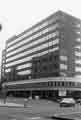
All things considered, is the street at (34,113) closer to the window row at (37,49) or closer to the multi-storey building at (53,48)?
the multi-storey building at (53,48)

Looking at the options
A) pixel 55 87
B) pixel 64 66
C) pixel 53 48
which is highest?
pixel 53 48

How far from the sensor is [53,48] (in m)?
77.9

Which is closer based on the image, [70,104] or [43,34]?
[70,104]

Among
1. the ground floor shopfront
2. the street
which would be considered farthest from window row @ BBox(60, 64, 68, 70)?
the street

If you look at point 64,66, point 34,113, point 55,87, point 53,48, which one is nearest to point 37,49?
point 53,48

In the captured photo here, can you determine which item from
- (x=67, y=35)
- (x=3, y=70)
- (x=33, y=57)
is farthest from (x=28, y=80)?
(x=3, y=70)

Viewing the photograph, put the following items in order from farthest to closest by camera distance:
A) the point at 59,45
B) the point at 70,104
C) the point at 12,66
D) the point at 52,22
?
1. the point at 12,66
2. the point at 52,22
3. the point at 59,45
4. the point at 70,104

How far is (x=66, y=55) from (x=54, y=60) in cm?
445

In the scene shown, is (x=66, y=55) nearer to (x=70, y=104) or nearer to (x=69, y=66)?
(x=69, y=66)

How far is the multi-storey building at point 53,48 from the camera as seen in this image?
7619 centimetres

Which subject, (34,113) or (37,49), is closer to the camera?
(34,113)

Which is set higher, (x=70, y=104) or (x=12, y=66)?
(x=12, y=66)

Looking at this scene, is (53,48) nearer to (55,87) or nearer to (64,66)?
(64,66)

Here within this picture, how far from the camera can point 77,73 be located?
78.4 metres
